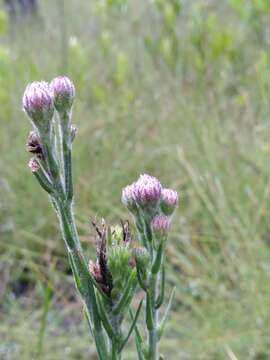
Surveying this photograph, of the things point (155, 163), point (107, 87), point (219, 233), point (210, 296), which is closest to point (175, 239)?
point (219, 233)

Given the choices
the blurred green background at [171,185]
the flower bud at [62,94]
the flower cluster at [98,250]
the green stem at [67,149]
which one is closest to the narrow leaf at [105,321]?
the flower cluster at [98,250]

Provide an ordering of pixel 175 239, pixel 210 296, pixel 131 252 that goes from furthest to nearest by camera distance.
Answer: pixel 175 239
pixel 210 296
pixel 131 252

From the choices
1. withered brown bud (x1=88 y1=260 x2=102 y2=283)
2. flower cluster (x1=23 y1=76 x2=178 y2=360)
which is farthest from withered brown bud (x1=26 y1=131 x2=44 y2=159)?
withered brown bud (x1=88 y1=260 x2=102 y2=283)

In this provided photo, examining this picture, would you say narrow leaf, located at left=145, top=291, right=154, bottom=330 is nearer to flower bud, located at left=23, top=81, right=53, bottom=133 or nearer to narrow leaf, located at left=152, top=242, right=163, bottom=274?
narrow leaf, located at left=152, top=242, right=163, bottom=274

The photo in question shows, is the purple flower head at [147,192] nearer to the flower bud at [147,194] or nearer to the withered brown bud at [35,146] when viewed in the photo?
the flower bud at [147,194]

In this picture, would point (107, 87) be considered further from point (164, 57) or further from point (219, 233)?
point (219, 233)
